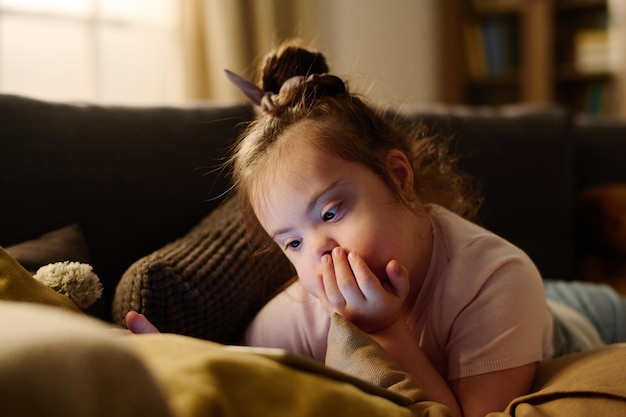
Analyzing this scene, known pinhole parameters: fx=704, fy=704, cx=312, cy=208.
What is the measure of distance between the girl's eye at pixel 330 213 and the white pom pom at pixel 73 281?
325 millimetres

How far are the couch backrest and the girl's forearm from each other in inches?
18.3

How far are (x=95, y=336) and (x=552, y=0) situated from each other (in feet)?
12.5

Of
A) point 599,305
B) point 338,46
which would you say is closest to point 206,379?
point 599,305

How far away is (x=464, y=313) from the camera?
1.01 m

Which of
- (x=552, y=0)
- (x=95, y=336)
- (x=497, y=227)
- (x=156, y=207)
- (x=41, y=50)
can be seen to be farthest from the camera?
(x=552, y=0)

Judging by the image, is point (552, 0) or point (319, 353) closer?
point (319, 353)

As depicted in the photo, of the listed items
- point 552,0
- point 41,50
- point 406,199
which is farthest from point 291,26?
point 406,199

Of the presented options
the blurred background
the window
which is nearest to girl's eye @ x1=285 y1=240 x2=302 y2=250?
the blurred background

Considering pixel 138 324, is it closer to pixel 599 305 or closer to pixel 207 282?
pixel 207 282

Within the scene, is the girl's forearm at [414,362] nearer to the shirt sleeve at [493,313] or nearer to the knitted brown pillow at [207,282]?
the shirt sleeve at [493,313]

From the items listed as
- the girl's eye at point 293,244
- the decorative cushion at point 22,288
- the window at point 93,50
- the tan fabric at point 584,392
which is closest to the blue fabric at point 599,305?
the tan fabric at point 584,392

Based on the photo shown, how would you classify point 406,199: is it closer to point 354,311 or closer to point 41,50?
point 354,311

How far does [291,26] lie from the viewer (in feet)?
10.5

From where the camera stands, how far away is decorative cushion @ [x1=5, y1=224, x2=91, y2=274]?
0.99m
